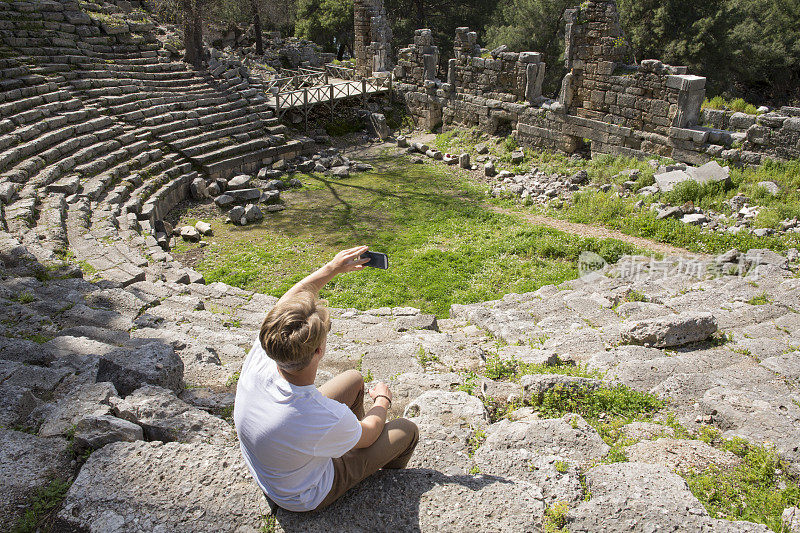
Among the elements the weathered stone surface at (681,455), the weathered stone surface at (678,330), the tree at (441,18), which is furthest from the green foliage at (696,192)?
the tree at (441,18)

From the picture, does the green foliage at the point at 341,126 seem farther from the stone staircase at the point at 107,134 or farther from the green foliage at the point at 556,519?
the green foliage at the point at 556,519

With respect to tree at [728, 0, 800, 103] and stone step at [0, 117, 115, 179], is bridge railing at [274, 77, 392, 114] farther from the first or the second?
tree at [728, 0, 800, 103]

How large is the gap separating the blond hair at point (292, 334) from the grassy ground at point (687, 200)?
8667 millimetres

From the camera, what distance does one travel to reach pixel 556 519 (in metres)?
2.83

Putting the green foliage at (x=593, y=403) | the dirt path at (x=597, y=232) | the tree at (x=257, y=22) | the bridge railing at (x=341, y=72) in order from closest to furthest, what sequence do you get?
1. the green foliage at (x=593, y=403)
2. the dirt path at (x=597, y=232)
3. the bridge railing at (x=341, y=72)
4. the tree at (x=257, y=22)

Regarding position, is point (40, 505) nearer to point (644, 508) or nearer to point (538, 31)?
point (644, 508)

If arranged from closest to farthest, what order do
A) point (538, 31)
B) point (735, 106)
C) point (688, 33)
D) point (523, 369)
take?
point (523, 369) < point (735, 106) < point (688, 33) < point (538, 31)

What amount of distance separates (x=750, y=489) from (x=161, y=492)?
3.27 m

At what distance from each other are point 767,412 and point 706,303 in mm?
3097

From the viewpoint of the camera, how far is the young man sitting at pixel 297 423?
105 inches

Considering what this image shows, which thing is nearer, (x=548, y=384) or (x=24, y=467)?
(x=24, y=467)

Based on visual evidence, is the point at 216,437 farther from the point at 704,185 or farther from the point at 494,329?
the point at 704,185

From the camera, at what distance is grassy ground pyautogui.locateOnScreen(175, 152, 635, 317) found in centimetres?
916

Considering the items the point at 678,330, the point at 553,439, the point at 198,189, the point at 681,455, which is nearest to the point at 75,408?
the point at 553,439
